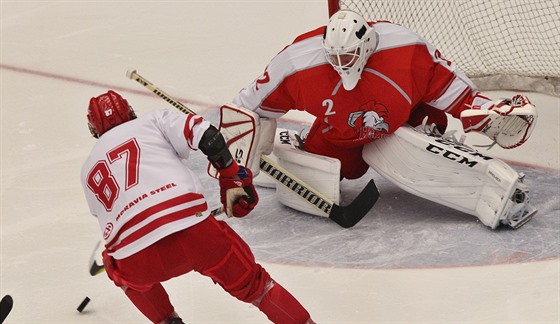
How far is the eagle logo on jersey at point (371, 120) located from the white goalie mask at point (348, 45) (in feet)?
0.35

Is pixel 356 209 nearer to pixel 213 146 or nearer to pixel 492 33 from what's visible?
pixel 213 146

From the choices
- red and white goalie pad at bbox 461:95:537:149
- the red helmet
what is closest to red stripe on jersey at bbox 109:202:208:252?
the red helmet

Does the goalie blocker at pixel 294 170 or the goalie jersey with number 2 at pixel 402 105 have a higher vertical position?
the goalie jersey with number 2 at pixel 402 105

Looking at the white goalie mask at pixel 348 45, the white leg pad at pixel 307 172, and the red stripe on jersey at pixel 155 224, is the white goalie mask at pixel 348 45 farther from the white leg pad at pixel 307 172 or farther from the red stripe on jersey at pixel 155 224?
the red stripe on jersey at pixel 155 224

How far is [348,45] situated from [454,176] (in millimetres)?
620

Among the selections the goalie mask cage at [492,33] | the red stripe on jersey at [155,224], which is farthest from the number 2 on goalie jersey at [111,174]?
the goalie mask cage at [492,33]

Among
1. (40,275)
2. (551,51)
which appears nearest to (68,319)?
(40,275)

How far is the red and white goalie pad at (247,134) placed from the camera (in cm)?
364

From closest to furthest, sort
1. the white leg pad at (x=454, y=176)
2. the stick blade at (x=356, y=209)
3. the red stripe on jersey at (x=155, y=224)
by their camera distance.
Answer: the red stripe on jersey at (x=155, y=224) → the white leg pad at (x=454, y=176) → the stick blade at (x=356, y=209)

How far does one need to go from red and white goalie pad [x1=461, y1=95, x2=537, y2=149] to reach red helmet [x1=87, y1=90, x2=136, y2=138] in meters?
1.28

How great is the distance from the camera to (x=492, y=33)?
463cm

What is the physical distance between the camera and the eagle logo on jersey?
3.41 meters

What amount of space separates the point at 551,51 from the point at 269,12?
180 cm

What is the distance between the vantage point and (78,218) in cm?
379
